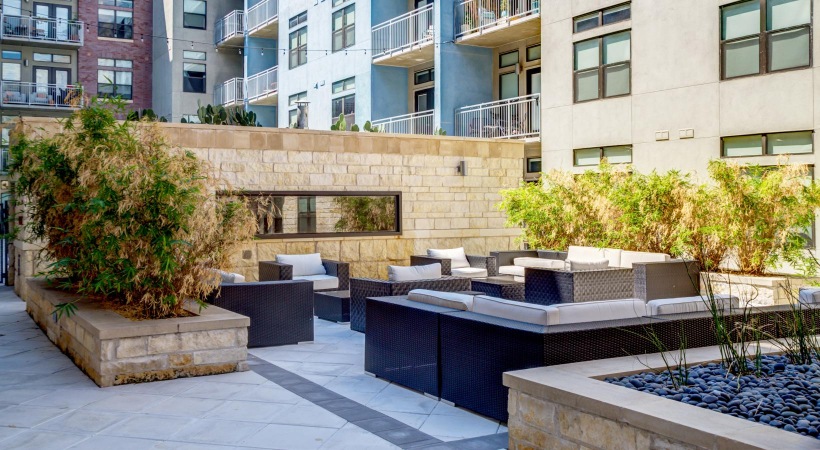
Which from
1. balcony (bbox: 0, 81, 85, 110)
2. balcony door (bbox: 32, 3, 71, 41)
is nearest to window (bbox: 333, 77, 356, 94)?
balcony (bbox: 0, 81, 85, 110)

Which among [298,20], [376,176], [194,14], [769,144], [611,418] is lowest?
[611,418]

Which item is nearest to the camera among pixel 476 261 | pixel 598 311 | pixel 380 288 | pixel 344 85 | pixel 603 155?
pixel 598 311

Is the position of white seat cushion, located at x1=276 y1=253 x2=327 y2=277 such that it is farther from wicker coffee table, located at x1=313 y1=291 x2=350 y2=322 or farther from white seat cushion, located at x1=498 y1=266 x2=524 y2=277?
white seat cushion, located at x1=498 y1=266 x2=524 y2=277

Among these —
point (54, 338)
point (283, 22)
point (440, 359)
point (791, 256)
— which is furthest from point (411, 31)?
→ point (440, 359)

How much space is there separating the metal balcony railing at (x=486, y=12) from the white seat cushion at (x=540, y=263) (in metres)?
6.82

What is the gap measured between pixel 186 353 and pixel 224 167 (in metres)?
6.05

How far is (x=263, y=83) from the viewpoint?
93.9ft

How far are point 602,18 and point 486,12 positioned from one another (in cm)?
347

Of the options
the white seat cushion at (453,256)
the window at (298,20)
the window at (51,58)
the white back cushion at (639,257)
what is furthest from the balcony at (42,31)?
the white back cushion at (639,257)

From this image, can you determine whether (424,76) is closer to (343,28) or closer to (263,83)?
(343,28)

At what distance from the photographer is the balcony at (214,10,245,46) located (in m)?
29.2

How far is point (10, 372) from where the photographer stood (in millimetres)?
6887

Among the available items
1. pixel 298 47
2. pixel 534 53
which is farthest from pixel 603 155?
pixel 298 47

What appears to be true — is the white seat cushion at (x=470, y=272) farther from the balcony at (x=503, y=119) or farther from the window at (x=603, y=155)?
the balcony at (x=503, y=119)
